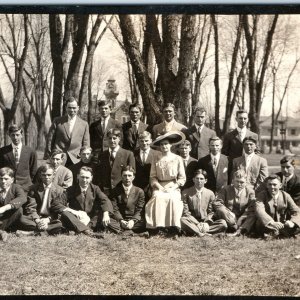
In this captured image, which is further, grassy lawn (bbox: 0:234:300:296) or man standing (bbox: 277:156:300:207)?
man standing (bbox: 277:156:300:207)

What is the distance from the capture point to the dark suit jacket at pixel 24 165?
766 cm

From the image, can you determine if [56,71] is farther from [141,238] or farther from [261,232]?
[261,232]

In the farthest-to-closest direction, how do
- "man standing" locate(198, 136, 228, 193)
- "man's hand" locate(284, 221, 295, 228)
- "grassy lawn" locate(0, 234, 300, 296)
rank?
"man standing" locate(198, 136, 228, 193) → "man's hand" locate(284, 221, 295, 228) → "grassy lawn" locate(0, 234, 300, 296)

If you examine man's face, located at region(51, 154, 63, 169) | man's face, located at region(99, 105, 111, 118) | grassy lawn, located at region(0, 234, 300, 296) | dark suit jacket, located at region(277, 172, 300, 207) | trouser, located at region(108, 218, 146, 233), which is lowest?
grassy lawn, located at region(0, 234, 300, 296)

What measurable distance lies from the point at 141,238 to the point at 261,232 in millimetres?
1295

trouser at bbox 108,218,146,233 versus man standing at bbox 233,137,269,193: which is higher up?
man standing at bbox 233,137,269,193

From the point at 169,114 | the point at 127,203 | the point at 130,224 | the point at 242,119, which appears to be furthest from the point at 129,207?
the point at 242,119

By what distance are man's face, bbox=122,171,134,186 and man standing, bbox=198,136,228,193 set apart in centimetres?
75

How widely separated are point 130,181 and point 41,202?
0.99 metres

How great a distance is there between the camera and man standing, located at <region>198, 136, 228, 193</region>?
25.1 ft

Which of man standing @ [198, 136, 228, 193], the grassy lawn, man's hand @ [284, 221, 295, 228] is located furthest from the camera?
man standing @ [198, 136, 228, 193]

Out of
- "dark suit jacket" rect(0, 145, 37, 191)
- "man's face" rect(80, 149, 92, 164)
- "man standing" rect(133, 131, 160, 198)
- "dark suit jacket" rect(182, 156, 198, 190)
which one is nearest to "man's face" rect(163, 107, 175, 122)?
"man standing" rect(133, 131, 160, 198)

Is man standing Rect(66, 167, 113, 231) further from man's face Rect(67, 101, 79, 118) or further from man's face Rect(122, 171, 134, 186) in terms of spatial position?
man's face Rect(67, 101, 79, 118)

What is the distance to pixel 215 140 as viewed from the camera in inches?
301
